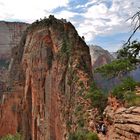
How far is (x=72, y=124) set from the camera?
44.5 m

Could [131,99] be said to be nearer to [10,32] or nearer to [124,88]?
[124,88]

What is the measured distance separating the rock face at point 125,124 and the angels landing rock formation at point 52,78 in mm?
11462

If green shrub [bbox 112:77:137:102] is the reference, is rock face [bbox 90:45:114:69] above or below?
above

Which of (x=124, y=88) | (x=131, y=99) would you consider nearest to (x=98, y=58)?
(x=124, y=88)

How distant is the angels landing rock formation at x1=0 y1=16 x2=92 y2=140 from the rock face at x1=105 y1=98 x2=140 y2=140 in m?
11.5

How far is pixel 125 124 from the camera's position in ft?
76.0

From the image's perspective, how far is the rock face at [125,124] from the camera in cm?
2225

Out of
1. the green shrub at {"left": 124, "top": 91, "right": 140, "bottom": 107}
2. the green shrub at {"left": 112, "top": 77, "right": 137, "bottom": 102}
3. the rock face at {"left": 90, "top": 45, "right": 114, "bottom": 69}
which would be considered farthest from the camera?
the rock face at {"left": 90, "top": 45, "right": 114, "bottom": 69}

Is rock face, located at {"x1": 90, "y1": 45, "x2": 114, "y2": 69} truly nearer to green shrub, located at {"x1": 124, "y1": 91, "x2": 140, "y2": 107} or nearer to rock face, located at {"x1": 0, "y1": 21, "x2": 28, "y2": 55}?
rock face, located at {"x1": 0, "y1": 21, "x2": 28, "y2": 55}

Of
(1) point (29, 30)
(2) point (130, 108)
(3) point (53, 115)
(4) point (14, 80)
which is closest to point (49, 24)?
(1) point (29, 30)

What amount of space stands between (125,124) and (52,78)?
37130 mm

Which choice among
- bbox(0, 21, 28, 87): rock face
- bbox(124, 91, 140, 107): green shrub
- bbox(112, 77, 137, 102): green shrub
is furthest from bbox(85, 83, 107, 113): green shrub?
bbox(0, 21, 28, 87): rock face

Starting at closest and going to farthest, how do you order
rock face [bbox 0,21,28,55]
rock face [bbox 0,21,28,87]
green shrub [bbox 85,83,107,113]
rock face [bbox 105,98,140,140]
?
1. rock face [bbox 105,98,140,140]
2. green shrub [bbox 85,83,107,113]
3. rock face [bbox 0,21,28,87]
4. rock face [bbox 0,21,28,55]

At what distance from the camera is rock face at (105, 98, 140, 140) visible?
2225 centimetres
